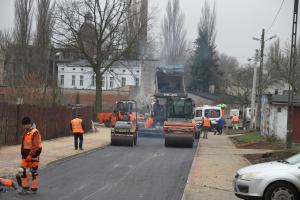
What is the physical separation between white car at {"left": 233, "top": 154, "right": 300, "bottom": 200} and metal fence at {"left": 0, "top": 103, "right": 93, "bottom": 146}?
16.7m

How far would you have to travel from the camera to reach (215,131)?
55.8 m

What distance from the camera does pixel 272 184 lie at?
1245 centimetres

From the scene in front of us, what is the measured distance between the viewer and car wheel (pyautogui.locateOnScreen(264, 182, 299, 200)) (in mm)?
12375

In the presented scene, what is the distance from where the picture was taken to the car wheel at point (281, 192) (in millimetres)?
12375

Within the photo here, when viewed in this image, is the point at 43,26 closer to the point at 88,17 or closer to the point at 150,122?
the point at 88,17

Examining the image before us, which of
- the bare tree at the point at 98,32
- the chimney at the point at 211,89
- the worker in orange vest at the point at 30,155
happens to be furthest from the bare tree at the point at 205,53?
the worker in orange vest at the point at 30,155

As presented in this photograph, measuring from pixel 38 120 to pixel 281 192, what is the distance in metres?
22.6

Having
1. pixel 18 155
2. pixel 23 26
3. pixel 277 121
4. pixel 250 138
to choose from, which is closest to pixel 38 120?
pixel 18 155

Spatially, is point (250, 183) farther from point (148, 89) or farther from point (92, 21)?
point (148, 89)

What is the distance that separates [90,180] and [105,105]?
68.2 m

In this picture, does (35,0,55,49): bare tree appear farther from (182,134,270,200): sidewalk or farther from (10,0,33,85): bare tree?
(182,134,270,200): sidewalk

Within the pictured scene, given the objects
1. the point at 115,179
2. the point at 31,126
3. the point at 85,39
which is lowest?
the point at 115,179

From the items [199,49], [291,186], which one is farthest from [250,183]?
[199,49]

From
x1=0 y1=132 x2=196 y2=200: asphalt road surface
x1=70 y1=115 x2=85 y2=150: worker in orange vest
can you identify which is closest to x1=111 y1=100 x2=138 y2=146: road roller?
x1=70 y1=115 x2=85 y2=150: worker in orange vest
